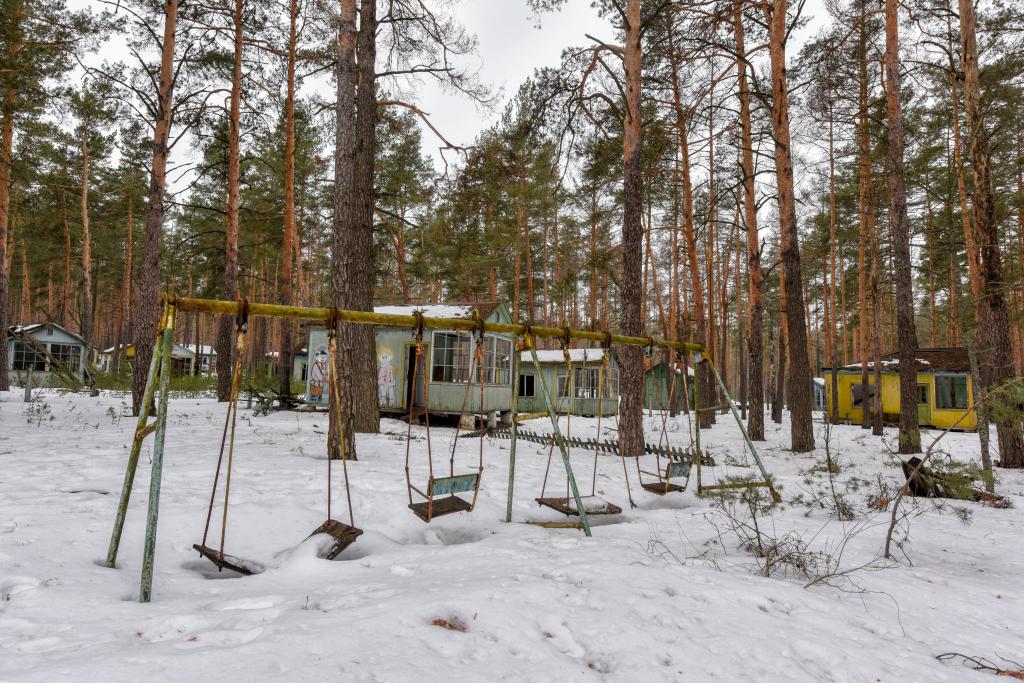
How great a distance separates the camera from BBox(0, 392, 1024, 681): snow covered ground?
2133 millimetres

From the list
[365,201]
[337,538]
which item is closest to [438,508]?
[337,538]

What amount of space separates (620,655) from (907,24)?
49.3 feet

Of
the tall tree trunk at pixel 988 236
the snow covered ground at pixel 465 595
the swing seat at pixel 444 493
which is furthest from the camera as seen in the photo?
the tall tree trunk at pixel 988 236

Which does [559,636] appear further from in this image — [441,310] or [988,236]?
[441,310]

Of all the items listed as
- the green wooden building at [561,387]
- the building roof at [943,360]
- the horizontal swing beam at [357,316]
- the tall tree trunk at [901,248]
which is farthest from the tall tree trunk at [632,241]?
the building roof at [943,360]

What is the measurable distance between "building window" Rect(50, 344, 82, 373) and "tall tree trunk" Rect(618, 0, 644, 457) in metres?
31.5

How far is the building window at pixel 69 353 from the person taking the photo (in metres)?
27.2

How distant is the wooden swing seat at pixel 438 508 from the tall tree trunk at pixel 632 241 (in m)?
4.66

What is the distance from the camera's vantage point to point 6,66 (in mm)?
10914

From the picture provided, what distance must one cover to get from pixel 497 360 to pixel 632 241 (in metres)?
8.10

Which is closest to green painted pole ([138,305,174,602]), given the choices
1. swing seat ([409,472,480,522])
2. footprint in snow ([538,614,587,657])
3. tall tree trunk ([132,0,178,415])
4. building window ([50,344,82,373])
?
swing seat ([409,472,480,522])

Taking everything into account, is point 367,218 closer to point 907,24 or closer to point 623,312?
point 623,312

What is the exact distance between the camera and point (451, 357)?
14.4m

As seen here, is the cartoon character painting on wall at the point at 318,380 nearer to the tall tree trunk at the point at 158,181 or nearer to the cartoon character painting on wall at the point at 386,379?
the cartoon character painting on wall at the point at 386,379
